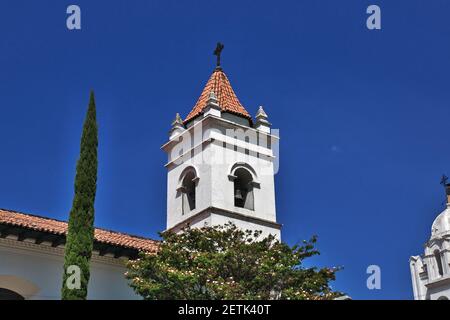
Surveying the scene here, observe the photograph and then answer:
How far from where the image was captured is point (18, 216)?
20406 mm

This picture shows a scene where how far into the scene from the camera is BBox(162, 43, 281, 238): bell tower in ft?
78.8

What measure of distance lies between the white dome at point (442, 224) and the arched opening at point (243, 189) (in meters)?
22.1

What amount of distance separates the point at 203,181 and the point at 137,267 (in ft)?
20.8

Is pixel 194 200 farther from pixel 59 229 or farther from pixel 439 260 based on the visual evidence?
pixel 439 260

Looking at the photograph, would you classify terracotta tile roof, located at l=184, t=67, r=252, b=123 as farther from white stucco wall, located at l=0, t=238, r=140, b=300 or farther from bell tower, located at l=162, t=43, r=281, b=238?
white stucco wall, located at l=0, t=238, r=140, b=300

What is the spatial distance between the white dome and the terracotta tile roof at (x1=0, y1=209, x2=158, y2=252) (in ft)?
85.1

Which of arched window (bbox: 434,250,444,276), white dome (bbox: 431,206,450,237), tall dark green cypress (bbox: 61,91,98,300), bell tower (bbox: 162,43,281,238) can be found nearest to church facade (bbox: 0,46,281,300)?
bell tower (bbox: 162,43,281,238)

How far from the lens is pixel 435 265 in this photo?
142 ft

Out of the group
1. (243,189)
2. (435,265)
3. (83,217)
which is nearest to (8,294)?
(83,217)
